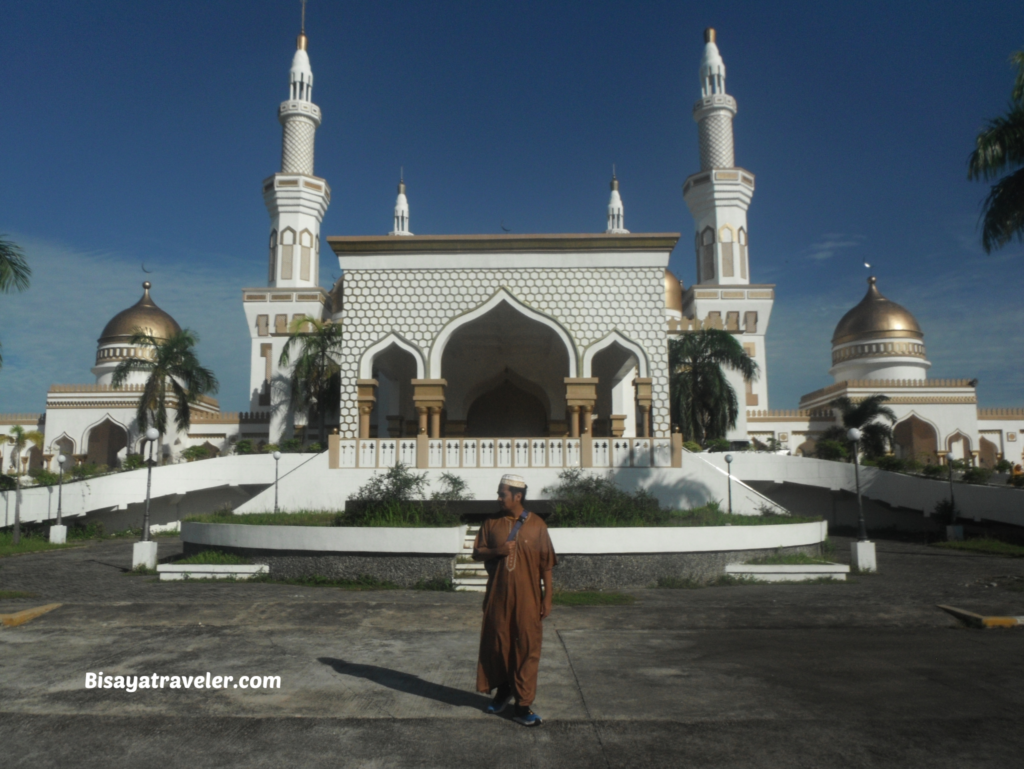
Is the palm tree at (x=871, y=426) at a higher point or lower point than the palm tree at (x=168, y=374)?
lower

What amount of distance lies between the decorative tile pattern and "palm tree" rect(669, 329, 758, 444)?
7871 millimetres

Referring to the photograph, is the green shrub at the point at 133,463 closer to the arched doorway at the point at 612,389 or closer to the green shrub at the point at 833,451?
the arched doorway at the point at 612,389

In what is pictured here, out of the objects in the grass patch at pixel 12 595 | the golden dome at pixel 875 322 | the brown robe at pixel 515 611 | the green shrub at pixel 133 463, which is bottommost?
the grass patch at pixel 12 595

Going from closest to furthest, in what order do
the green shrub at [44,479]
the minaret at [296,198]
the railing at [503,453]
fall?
the railing at [503,453] → the green shrub at [44,479] → the minaret at [296,198]

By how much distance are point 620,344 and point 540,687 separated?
37.0ft

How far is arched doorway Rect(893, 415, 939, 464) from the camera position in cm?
3111

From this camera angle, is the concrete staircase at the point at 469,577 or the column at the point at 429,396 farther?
the column at the point at 429,396

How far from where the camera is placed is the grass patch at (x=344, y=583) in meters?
10.2

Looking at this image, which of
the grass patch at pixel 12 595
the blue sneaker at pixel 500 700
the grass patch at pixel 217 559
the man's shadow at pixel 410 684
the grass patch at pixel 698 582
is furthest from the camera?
the grass patch at pixel 217 559

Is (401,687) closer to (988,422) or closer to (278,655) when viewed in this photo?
(278,655)

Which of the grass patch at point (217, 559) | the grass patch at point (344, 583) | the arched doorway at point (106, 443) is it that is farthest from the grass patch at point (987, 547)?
the arched doorway at point (106, 443)

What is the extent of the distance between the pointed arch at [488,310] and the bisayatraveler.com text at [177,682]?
10.8 metres

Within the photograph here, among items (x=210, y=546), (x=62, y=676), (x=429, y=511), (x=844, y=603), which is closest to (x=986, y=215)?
(x=844, y=603)

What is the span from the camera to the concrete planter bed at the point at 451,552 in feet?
33.7
